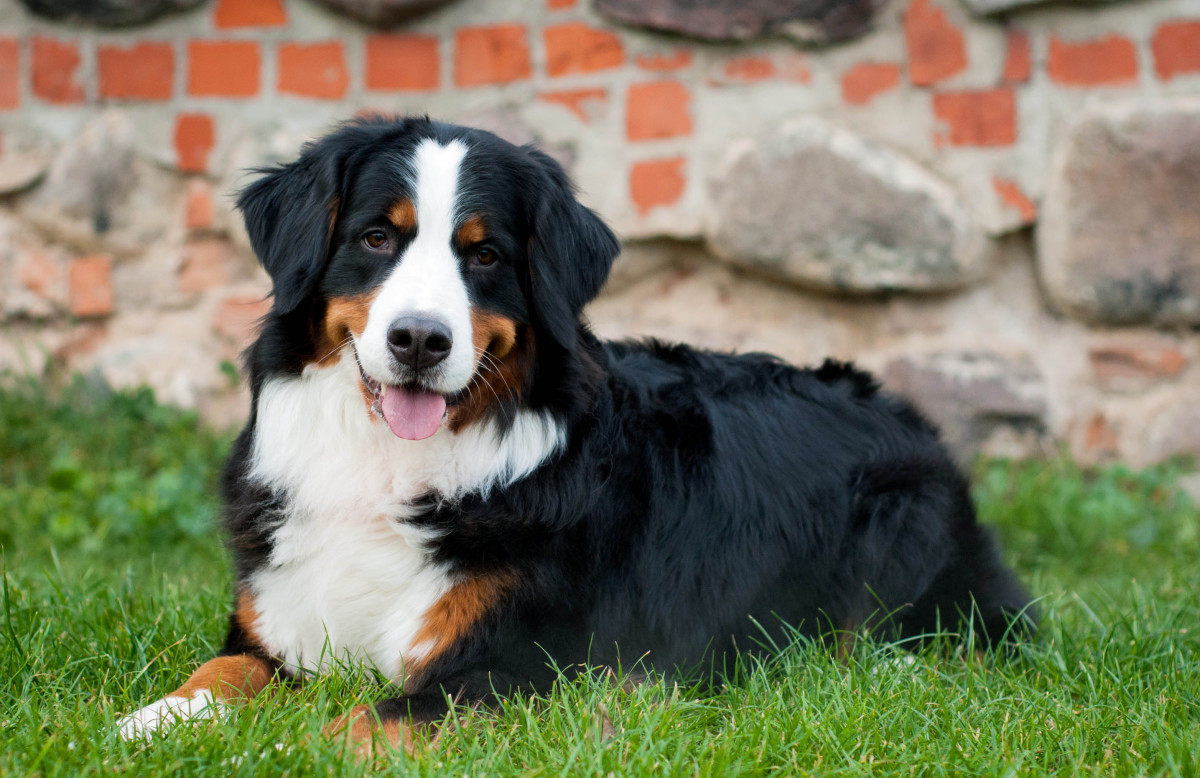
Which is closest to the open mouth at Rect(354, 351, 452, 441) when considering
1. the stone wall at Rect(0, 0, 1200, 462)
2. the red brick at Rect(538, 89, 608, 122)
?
the stone wall at Rect(0, 0, 1200, 462)

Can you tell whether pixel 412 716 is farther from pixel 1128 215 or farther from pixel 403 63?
pixel 1128 215

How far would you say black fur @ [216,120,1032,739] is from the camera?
2453 millimetres

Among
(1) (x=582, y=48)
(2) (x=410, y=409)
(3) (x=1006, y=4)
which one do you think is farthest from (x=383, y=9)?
(2) (x=410, y=409)

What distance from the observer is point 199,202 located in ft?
16.0

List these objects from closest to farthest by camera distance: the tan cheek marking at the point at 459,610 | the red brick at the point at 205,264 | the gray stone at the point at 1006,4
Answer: the tan cheek marking at the point at 459,610, the gray stone at the point at 1006,4, the red brick at the point at 205,264

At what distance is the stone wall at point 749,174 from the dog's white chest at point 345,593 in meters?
2.49

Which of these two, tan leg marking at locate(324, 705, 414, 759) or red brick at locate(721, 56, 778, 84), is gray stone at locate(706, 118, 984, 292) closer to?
red brick at locate(721, 56, 778, 84)

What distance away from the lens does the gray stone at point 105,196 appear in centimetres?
481

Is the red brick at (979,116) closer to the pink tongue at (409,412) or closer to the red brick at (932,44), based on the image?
the red brick at (932,44)

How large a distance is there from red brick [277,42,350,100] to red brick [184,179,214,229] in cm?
58

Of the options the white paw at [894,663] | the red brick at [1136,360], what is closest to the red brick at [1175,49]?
the red brick at [1136,360]

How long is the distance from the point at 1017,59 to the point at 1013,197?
0.57 meters

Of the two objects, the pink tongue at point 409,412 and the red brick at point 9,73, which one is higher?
the red brick at point 9,73

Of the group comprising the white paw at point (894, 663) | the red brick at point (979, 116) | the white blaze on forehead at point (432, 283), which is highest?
the red brick at point (979, 116)
